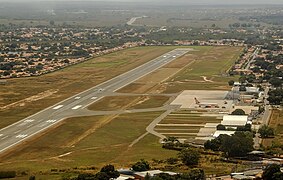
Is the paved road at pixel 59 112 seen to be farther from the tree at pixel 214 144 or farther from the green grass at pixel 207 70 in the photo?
the tree at pixel 214 144

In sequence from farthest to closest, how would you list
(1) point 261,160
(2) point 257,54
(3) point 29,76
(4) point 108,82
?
1. (2) point 257,54
2. (3) point 29,76
3. (4) point 108,82
4. (1) point 261,160

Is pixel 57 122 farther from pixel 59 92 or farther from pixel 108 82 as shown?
pixel 108 82

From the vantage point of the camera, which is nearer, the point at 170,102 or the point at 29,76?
the point at 170,102

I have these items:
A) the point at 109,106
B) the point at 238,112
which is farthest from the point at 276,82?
the point at 109,106

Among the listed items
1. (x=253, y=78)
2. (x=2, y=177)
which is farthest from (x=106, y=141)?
(x=253, y=78)

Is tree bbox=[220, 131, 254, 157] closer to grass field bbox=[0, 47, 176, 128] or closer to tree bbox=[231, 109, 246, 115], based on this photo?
tree bbox=[231, 109, 246, 115]

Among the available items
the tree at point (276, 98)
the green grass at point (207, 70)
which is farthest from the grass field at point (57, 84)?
the tree at point (276, 98)
